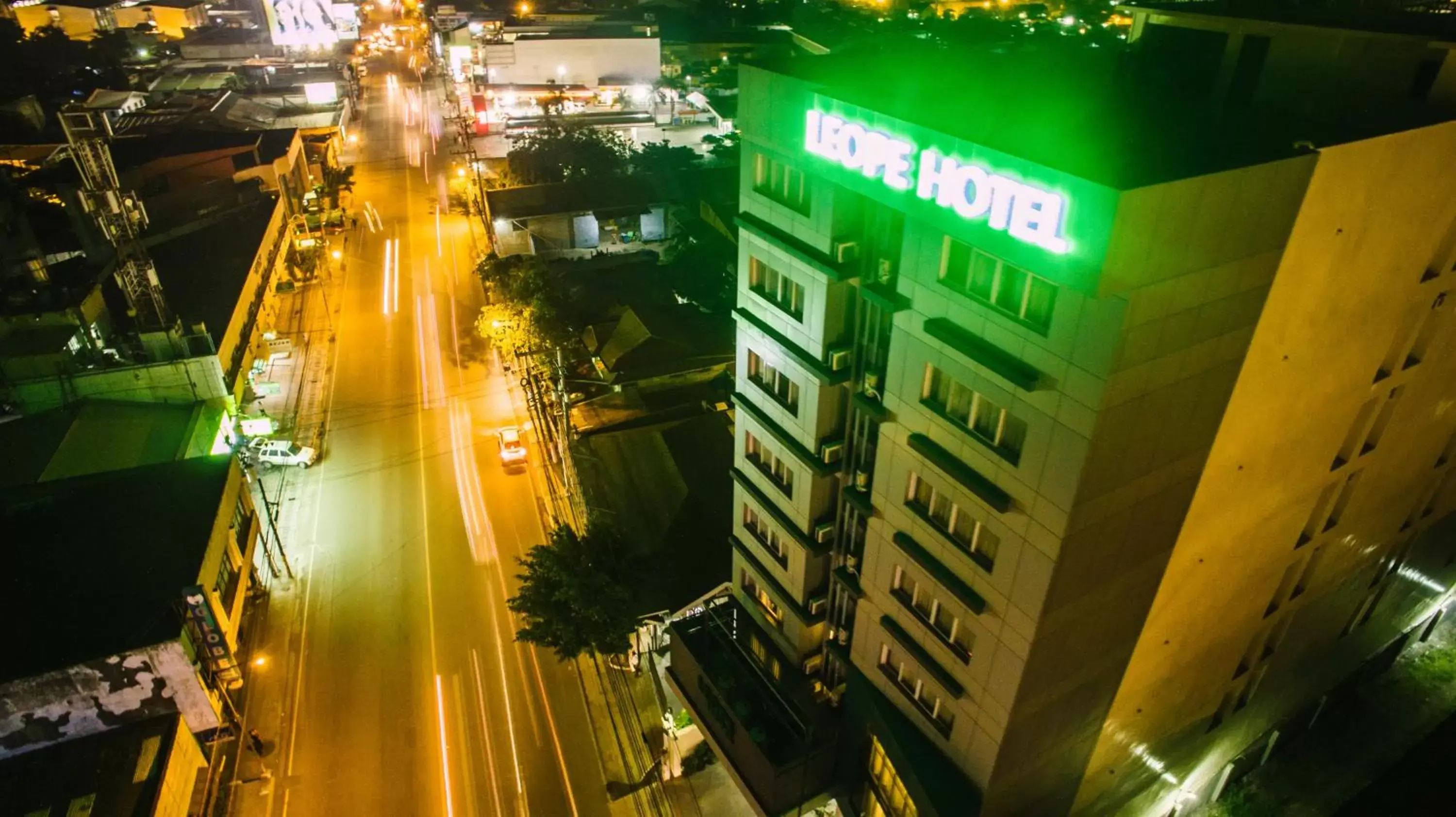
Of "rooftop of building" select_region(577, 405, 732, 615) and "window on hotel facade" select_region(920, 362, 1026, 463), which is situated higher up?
"window on hotel facade" select_region(920, 362, 1026, 463)

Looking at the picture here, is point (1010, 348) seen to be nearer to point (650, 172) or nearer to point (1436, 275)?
point (1436, 275)

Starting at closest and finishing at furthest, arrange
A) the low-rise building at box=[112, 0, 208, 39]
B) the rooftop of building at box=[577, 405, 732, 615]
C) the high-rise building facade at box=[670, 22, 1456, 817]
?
the high-rise building facade at box=[670, 22, 1456, 817], the rooftop of building at box=[577, 405, 732, 615], the low-rise building at box=[112, 0, 208, 39]

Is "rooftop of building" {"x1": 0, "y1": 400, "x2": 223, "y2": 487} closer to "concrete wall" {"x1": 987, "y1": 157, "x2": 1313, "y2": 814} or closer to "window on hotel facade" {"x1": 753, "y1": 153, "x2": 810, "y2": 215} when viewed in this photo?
"window on hotel facade" {"x1": 753, "y1": 153, "x2": 810, "y2": 215}

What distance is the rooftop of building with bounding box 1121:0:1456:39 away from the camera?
1838cm

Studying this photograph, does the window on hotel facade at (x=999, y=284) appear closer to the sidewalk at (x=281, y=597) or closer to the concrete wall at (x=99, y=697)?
the concrete wall at (x=99, y=697)

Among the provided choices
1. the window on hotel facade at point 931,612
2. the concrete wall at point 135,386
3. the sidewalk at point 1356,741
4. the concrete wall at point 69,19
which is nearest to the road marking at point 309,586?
the concrete wall at point 135,386

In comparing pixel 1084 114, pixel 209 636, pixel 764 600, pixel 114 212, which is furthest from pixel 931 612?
pixel 114 212

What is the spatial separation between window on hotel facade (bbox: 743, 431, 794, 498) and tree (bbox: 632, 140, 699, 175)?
54.4 meters

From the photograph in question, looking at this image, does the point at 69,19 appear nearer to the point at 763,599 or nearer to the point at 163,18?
the point at 163,18

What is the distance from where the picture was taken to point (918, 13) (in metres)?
143

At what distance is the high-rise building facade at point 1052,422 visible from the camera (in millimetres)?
14953

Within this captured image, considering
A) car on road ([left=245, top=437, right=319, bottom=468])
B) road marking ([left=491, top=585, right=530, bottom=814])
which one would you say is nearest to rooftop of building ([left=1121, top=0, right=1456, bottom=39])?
road marking ([left=491, top=585, right=530, bottom=814])

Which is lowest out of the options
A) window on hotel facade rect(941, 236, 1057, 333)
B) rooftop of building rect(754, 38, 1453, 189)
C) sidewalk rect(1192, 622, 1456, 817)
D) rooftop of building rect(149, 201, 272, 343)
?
sidewalk rect(1192, 622, 1456, 817)

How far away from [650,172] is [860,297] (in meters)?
59.4
